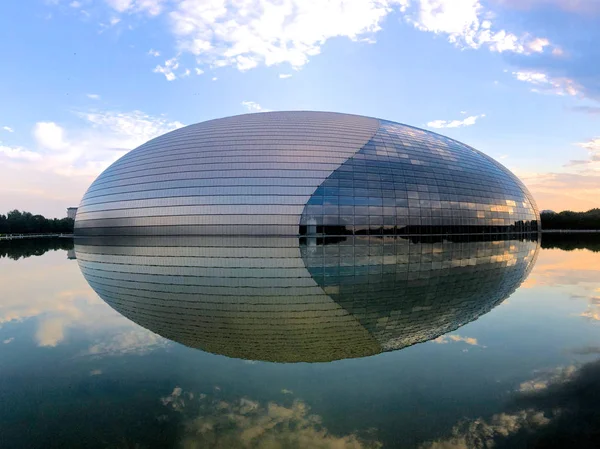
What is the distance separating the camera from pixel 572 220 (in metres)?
84.6

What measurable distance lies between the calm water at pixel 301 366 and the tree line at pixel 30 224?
83345 mm

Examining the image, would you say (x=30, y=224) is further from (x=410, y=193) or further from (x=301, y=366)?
(x=301, y=366)

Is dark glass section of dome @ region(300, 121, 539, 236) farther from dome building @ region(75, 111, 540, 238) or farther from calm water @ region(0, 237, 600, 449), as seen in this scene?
calm water @ region(0, 237, 600, 449)

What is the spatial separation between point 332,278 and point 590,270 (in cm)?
1115

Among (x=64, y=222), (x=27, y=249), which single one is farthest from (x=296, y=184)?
(x=64, y=222)

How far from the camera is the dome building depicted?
32969 millimetres

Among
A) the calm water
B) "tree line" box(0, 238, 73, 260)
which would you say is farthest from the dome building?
the calm water

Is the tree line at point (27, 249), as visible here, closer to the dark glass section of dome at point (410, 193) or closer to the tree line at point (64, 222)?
the dark glass section of dome at point (410, 193)

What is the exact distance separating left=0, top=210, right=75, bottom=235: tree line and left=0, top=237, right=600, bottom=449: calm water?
8334 cm

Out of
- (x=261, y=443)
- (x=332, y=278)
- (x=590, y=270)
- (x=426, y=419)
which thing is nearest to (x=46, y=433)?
(x=261, y=443)

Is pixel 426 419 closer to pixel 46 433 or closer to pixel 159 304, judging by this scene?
pixel 46 433

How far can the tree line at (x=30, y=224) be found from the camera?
78844mm

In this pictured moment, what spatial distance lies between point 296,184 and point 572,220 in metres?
78.1

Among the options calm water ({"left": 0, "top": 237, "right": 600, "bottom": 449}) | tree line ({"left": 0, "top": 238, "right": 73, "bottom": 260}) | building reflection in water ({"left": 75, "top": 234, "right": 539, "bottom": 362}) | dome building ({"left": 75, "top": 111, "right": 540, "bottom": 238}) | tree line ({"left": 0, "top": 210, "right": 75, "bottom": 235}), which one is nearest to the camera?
calm water ({"left": 0, "top": 237, "right": 600, "bottom": 449})
